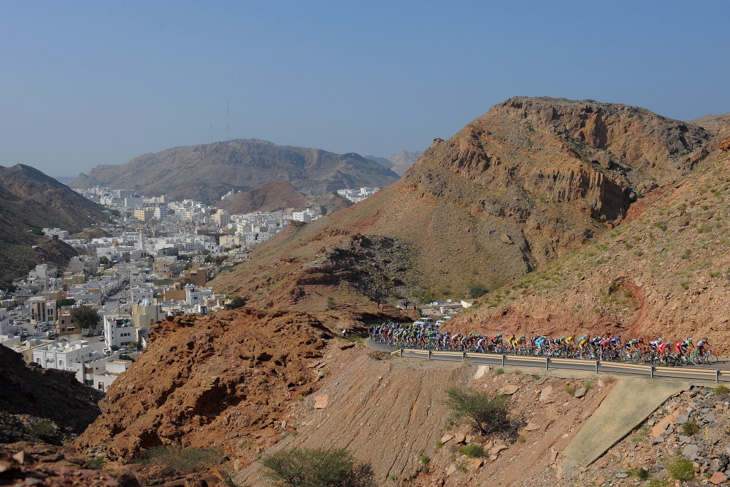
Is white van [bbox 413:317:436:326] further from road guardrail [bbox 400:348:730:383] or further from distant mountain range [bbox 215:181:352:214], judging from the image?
distant mountain range [bbox 215:181:352:214]

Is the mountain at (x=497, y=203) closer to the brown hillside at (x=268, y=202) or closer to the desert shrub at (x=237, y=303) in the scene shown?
the desert shrub at (x=237, y=303)

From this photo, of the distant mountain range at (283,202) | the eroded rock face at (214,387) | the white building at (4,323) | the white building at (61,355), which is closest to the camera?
the eroded rock face at (214,387)

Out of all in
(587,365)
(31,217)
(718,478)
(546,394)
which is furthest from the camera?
(31,217)

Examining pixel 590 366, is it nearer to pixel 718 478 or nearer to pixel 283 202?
pixel 718 478

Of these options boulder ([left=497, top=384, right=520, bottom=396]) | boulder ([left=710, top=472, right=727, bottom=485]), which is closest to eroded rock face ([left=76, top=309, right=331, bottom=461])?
boulder ([left=497, top=384, right=520, bottom=396])

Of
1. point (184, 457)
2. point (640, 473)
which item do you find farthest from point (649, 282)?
point (184, 457)

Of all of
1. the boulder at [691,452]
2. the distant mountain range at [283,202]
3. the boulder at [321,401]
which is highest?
the distant mountain range at [283,202]

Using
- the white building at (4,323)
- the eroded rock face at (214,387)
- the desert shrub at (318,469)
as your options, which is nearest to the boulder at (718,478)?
the desert shrub at (318,469)
